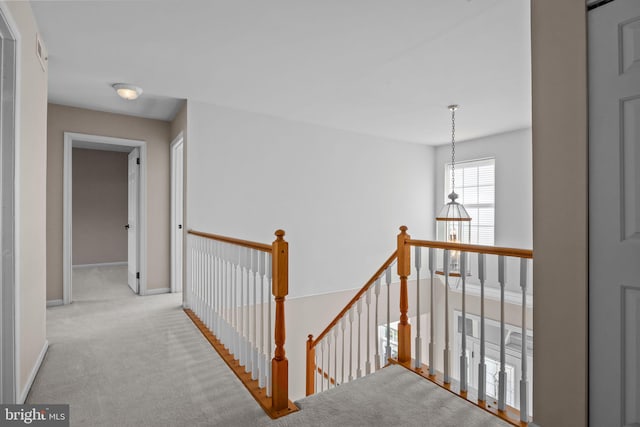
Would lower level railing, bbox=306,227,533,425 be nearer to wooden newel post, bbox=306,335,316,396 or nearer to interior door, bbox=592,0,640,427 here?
wooden newel post, bbox=306,335,316,396

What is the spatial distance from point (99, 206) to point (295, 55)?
6.26 m

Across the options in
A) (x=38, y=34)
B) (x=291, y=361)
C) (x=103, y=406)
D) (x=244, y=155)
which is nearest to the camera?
(x=103, y=406)

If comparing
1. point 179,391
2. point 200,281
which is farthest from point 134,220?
point 179,391

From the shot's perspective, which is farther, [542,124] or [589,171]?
[542,124]

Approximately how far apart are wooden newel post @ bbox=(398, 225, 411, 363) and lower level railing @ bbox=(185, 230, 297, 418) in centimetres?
91

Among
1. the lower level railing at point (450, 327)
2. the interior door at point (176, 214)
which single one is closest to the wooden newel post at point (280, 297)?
the lower level railing at point (450, 327)

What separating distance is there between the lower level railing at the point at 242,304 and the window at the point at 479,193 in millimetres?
4418

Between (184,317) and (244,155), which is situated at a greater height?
(244,155)

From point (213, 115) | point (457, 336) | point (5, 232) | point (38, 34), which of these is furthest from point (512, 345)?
point (38, 34)

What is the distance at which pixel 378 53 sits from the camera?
110 inches

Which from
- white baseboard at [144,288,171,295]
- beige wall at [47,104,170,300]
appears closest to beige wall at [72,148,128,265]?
beige wall at [47,104,170,300]

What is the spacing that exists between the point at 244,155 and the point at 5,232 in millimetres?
2764

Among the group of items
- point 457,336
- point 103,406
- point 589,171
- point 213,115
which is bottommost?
point 457,336

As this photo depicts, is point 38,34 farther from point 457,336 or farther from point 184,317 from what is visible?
point 457,336
